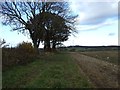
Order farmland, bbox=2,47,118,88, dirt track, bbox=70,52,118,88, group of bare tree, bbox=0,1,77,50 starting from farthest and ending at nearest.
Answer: group of bare tree, bbox=0,1,77,50, dirt track, bbox=70,52,118,88, farmland, bbox=2,47,118,88

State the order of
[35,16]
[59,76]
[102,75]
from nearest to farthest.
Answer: [59,76], [102,75], [35,16]

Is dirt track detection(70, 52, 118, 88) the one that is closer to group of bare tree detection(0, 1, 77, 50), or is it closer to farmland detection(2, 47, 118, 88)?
farmland detection(2, 47, 118, 88)

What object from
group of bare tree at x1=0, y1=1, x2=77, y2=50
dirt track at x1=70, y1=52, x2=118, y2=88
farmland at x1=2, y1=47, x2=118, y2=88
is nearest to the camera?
farmland at x1=2, y1=47, x2=118, y2=88

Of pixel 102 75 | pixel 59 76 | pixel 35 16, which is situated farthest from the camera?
pixel 35 16

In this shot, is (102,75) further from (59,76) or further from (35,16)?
(35,16)

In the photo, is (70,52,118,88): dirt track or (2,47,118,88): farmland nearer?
(2,47,118,88): farmland

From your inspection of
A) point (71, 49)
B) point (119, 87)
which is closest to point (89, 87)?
point (119, 87)

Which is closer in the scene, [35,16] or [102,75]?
[102,75]

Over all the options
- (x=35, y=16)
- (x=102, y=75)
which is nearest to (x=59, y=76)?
(x=102, y=75)

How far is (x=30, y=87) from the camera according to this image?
11.8 m

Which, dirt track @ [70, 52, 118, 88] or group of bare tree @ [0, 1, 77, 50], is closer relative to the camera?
dirt track @ [70, 52, 118, 88]

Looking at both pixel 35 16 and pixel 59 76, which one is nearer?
pixel 59 76

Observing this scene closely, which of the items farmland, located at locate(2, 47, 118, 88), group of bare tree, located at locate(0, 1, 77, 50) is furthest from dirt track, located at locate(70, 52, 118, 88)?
group of bare tree, located at locate(0, 1, 77, 50)

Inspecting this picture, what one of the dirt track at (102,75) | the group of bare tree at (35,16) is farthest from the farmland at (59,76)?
the group of bare tree at (35,16)
